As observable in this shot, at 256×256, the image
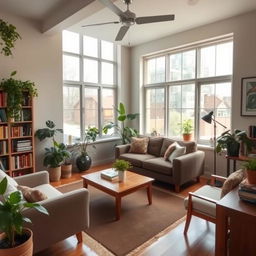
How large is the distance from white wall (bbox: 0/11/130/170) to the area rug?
1.92 meters

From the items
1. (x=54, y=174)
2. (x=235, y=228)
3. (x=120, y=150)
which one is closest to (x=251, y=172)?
(x=235, y=228)

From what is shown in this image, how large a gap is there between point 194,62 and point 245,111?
1.63 meters

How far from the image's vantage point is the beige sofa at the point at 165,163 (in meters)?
3.72

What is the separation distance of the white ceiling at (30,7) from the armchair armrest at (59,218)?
122 inches

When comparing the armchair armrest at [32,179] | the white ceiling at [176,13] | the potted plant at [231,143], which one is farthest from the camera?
the potted plant at [231,143]

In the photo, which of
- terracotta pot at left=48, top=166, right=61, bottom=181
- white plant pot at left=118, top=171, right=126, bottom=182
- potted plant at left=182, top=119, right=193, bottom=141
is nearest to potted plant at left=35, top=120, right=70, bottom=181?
terracotta pot at left=48, top=166, right=61, bottom=181

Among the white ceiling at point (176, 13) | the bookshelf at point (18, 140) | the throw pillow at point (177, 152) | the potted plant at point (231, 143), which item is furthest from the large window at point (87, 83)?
the potted plant at point (231, 143)

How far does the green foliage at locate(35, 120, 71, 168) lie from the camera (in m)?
4.20

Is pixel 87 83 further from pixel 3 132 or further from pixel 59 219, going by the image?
pixel 59 219

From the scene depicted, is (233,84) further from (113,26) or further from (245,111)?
(113,26)

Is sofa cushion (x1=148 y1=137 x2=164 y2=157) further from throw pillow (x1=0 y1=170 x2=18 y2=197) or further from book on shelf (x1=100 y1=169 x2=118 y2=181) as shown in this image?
throw pillow (x1=0 y1=170 x2=18 y2=197)

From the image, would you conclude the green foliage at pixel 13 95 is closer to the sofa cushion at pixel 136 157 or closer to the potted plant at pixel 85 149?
the potted plant at pixel 85 149

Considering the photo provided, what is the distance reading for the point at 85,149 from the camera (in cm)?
513

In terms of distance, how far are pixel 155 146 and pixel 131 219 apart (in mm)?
2274
